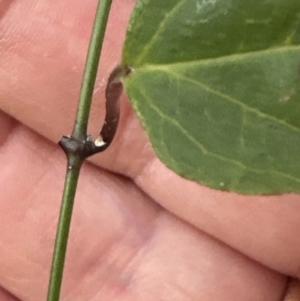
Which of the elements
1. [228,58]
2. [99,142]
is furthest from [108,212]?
[228,58]

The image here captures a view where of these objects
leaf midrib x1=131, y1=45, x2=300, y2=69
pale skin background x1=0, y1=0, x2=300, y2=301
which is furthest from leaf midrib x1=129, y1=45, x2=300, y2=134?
pale skin background x1=0, y1=0, x2=300, y2=301

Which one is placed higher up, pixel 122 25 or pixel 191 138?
pixel 122 25

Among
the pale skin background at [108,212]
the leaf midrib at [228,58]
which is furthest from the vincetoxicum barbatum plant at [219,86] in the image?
the pale skin background at [108,212]

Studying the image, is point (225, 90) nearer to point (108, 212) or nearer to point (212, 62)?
point (212, 62)

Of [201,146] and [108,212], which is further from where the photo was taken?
[108,212]

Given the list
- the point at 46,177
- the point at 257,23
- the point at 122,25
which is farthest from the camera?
the point at 46,177

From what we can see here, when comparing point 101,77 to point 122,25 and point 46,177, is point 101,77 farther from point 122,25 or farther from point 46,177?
point 46,177

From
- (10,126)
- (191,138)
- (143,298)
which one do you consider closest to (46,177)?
(10,126)
